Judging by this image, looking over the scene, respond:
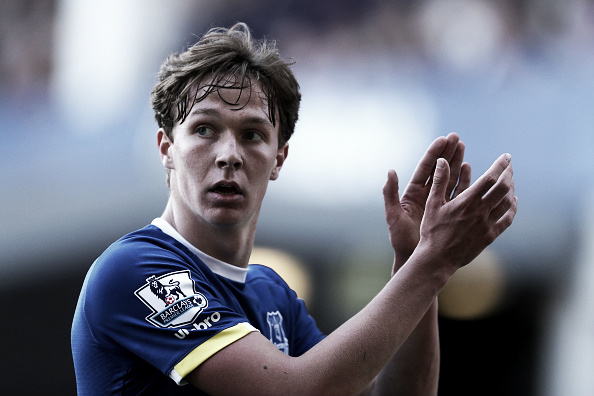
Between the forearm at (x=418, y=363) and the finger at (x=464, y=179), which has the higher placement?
the finger at (x=464, y=179)

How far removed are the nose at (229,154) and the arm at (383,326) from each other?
75 cm

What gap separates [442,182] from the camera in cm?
219

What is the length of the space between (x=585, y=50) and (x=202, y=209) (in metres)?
6.73

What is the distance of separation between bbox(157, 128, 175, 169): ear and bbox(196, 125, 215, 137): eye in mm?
227

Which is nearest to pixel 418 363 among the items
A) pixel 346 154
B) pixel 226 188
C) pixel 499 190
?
pixel 499 190

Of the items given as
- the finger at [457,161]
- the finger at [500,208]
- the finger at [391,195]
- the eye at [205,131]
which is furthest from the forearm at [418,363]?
the eye at [205,131]

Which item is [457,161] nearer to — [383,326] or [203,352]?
[383,326]

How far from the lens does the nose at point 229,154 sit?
2.45 metres

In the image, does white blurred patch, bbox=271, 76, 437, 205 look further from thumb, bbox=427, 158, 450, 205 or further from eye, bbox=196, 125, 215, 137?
thumb, bbox=427, 158, 450, 205

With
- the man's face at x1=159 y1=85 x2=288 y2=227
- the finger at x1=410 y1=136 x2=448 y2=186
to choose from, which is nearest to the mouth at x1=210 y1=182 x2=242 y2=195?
the man's face at x1=159 y1=85 x2=288 y2=227

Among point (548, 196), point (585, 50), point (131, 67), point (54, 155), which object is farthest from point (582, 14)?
point (54, 155)

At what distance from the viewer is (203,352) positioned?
1.94 m

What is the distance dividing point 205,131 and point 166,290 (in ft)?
2.46

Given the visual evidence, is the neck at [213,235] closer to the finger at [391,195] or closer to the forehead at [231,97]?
the forehead at [231,97]
